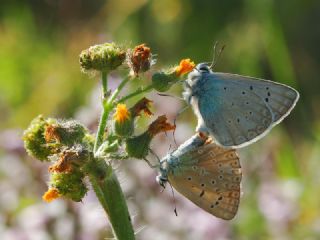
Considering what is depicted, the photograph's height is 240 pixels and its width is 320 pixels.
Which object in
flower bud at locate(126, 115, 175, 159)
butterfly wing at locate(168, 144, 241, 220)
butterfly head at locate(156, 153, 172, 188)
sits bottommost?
butterfly wing at locate(168, 144, 241, 220)

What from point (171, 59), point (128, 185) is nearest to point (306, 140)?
point (171, 59)

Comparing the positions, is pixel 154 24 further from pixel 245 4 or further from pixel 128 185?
pixel 128 185

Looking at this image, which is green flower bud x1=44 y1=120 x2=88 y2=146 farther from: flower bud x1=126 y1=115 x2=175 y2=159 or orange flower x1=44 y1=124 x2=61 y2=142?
flower bud x1=126 y1=115 x2=175 y2=159

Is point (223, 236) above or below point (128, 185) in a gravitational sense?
below

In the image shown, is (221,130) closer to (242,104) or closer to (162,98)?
(242,104)

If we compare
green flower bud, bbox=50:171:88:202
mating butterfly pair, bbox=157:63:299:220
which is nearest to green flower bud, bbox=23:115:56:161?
green flower bud, bbox=50:171:88:202

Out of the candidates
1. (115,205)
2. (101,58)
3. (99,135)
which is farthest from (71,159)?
(101,58)
